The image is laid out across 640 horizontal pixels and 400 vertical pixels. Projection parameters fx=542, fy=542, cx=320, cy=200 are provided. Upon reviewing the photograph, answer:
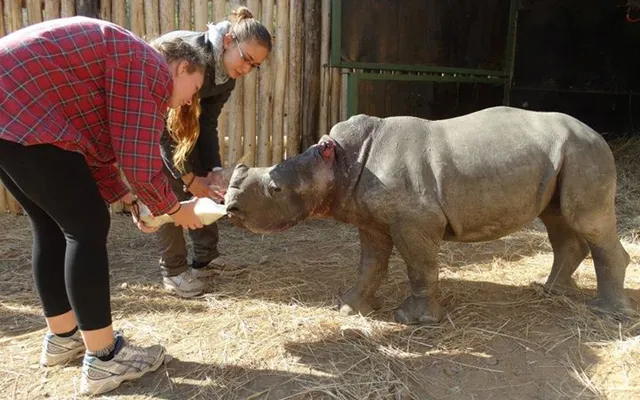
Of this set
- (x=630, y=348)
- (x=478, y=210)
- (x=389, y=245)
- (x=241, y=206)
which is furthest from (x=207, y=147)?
(x=630, y=348)

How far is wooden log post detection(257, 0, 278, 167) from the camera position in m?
5.98

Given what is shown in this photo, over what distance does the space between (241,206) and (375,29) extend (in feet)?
12.6

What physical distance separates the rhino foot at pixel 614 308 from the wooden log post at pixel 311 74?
12.0 ft

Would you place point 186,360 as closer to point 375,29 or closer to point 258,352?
point 258,352

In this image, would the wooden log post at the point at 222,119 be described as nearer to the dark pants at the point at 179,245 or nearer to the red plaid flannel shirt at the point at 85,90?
the dark pants at the point at 179,245

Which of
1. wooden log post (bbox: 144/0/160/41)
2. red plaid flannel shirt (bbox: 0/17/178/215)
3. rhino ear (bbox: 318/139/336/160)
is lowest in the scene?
rhino ear (bbox: 318/139/336/160)

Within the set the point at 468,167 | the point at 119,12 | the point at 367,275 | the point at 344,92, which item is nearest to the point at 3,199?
the point at 119,12

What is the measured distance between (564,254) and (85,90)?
3.23 meters

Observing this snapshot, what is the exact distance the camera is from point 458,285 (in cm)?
404

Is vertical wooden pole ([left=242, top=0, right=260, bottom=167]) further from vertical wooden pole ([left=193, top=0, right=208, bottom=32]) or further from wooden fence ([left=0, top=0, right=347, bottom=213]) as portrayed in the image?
vertical wooden pole ([left=193, top=0, right=208, bottom=32])

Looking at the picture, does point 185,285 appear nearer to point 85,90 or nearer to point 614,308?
point 85,90

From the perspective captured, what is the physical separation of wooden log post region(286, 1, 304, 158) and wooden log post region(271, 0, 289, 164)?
6cm

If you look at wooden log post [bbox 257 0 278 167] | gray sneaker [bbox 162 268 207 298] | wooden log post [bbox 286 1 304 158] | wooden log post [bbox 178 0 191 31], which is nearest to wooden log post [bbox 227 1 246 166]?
wooden log post [bbox 257 0 278 167]

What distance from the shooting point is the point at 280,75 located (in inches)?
239
